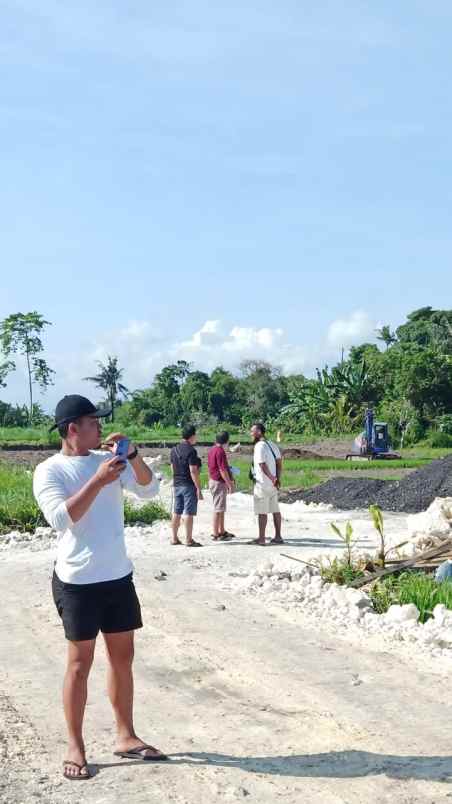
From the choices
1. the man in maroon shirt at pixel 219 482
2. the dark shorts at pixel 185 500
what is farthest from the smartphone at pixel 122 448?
the man in maroon shirt at pixel 219 482

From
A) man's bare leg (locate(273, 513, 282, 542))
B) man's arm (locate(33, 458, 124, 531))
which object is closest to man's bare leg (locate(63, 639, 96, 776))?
man's arm (locate(33, 458, 124, 531))

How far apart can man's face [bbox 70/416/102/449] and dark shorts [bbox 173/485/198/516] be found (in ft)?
29.5

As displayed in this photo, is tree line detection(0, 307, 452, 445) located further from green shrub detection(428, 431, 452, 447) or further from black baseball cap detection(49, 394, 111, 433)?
black baseball cap detection(49, 394, 111, 433)

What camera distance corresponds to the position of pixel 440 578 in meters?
9.50

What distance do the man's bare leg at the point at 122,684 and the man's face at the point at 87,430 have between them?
1.03 meters

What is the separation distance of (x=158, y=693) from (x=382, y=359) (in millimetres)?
47294

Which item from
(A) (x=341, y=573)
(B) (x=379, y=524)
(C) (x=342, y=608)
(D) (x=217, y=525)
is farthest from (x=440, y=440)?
(C) (x=342, y=608)

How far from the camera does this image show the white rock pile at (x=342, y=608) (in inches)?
324

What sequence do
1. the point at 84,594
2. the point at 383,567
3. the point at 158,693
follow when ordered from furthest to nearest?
the point at 383,567 → the point at 158,693 → the point at 84,594

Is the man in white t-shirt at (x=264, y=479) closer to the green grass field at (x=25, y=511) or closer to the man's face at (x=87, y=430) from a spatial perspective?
the green grass field at (x=25, y=511)

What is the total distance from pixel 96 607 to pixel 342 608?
4.62m

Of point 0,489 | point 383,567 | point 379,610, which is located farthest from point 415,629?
point 0,489

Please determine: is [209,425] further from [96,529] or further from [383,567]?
[96,529]

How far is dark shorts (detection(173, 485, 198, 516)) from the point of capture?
47.0 ft
